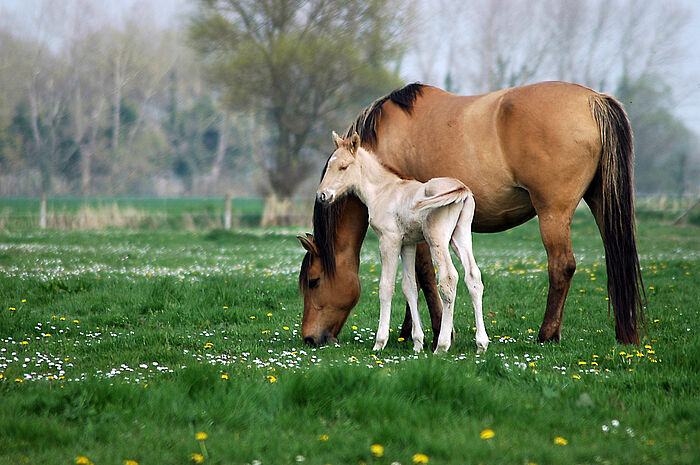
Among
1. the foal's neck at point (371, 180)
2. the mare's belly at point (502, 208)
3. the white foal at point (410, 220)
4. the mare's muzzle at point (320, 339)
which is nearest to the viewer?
the white foal at point (410, 220)

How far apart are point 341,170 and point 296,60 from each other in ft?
87.3

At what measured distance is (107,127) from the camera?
51.7m

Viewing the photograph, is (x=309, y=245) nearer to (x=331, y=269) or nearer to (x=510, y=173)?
(x=331, y=269)

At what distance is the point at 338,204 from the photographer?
626 centimetres

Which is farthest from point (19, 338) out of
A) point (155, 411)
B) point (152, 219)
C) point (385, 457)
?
point (152, 219)

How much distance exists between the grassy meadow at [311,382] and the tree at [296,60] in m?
23.4

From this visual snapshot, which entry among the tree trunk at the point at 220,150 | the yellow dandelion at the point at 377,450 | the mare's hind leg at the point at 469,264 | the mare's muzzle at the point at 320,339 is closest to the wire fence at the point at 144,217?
the mare's muzzle at the point at 320,339

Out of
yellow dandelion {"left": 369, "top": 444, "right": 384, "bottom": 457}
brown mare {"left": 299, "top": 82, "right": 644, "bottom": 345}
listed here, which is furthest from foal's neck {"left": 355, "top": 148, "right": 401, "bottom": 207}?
yellow dandelion {"left": 369, "top": 444, "right": 384, "bottom": 457}

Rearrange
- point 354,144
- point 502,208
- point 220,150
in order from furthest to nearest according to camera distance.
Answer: point 220,150, point 502,208, point 354,144

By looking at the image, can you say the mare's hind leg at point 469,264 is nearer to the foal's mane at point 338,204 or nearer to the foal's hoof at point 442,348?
the foal's hoof at point 442,348

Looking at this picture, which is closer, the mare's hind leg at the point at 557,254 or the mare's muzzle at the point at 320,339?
the mare's hind leg at the point at 557,254

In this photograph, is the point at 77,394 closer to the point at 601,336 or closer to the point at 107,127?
the point at 601,336

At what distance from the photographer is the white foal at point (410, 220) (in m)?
5.53

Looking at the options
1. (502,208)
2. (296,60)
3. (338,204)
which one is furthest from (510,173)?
(296,60)
